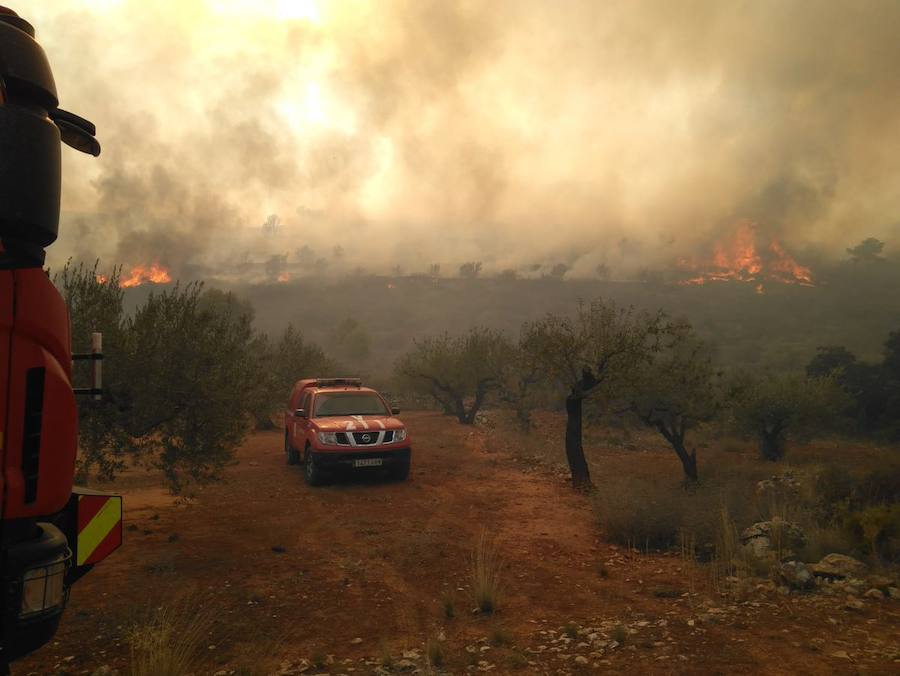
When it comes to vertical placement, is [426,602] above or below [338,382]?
below

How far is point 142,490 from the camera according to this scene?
1279 centimetres

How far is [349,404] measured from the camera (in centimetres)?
1377

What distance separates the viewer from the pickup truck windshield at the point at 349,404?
13.5 m

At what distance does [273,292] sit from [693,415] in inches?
6629

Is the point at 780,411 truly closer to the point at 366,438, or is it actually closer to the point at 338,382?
the point at 366,438

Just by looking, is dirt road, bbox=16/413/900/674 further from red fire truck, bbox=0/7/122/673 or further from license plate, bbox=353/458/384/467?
red fire truck, bbox=0/7/122/673

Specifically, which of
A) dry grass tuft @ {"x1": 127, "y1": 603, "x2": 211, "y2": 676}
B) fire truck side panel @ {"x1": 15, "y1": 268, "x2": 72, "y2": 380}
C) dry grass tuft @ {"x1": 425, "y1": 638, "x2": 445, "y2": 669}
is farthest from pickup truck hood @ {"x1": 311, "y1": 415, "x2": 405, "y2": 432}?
fire truck side panel @ {"x1": 15, "y1": 268, "x2": 72, "y2": 380}

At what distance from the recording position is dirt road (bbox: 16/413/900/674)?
516cm

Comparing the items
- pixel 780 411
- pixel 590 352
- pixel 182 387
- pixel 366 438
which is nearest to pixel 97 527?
pixel 182 387

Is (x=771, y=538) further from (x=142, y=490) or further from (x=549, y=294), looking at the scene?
(x=549, y=294)

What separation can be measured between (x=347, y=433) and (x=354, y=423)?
336mm

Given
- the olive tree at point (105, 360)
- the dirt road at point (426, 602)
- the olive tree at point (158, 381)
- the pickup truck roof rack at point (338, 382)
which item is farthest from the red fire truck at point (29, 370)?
the pickup truck roof rack at point (338, 382)

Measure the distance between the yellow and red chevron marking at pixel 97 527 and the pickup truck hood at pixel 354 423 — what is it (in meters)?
8.89

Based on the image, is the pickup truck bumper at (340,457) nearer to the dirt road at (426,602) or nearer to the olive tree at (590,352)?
the dirt road at (426,602)
